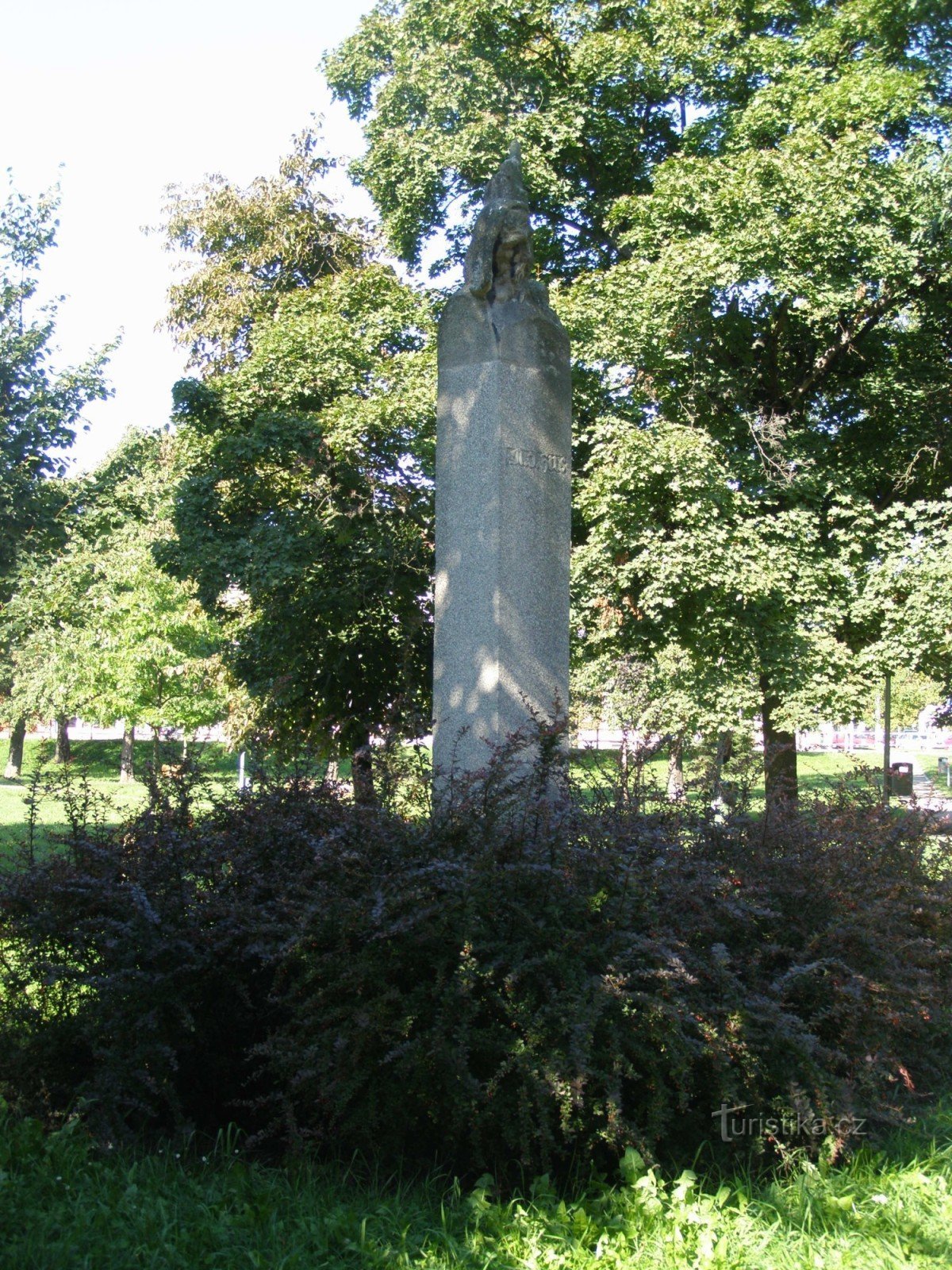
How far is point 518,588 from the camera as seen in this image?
683cm

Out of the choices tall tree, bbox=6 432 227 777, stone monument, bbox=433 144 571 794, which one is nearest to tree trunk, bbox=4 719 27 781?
tall tree, bbox=6 432 227 777

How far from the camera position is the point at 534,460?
23.0ft

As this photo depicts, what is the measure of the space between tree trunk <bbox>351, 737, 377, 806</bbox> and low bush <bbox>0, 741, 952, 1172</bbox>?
0.24 metres

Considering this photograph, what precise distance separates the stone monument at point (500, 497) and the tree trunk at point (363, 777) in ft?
2.15

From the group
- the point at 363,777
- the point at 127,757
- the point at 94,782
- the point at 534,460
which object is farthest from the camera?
the point at 127,757

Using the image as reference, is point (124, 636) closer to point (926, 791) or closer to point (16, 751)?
point (16, 751)

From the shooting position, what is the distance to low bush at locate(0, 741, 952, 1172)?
3.98 m

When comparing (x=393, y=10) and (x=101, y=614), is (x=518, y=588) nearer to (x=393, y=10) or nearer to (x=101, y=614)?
(x=393, y=10)

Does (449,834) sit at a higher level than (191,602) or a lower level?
lower

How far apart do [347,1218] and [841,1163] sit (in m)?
1.77

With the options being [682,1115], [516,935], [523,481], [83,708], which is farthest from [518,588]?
[83,708]

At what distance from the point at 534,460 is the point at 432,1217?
4339 mm

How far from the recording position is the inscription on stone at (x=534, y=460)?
22.7ft

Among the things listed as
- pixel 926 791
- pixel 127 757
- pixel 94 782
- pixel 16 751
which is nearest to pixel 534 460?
pixel 926 791
